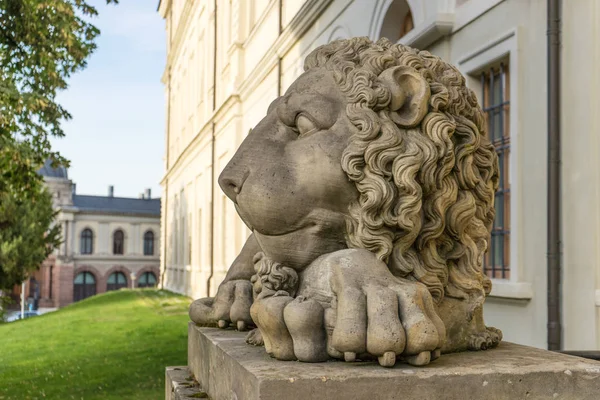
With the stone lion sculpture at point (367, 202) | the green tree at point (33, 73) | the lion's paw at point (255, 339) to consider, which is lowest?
the lion's paw at point (255, 339)

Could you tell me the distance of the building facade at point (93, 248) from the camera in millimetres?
63938

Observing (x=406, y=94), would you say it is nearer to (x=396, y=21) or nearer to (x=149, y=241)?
(x=396, y=21)

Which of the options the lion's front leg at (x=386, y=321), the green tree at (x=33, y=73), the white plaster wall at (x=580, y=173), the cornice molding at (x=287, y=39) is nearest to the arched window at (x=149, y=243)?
the cornice molding at (x=287, y=39)

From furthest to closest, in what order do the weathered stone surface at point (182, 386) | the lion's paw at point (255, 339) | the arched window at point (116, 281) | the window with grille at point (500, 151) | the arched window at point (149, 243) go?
the arched window at point (149, 243) < the arched window at point (116, 281) < the window with grille at point (500, 151) < the weathered stone surface at point (182, 386) < the lion's paw at point (255, 339)

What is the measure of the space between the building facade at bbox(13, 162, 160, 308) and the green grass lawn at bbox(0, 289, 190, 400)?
1833 inches

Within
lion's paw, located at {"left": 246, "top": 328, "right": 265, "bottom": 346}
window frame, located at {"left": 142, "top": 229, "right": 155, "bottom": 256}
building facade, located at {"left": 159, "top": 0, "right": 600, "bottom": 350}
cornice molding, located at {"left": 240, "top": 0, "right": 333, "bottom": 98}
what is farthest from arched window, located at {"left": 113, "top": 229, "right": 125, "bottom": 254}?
lion's paw, located at {"left": 246, "top": 328, "right": 265, "bottom": 346}

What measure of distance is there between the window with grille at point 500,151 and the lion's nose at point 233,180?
5.53 metres

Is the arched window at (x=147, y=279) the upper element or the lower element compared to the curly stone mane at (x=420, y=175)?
lower

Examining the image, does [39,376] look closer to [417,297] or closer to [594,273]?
[594,273]

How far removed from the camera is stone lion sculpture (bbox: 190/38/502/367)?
6.41 ft

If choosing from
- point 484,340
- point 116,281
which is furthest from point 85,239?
point 484,340

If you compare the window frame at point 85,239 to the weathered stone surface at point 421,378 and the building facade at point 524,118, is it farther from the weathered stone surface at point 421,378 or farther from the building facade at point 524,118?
the weathered stone surface at point 421,378

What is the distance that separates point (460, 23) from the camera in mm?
7977

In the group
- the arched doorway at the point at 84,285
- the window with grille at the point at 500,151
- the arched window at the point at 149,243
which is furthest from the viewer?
the arched window at the point at 149,243
